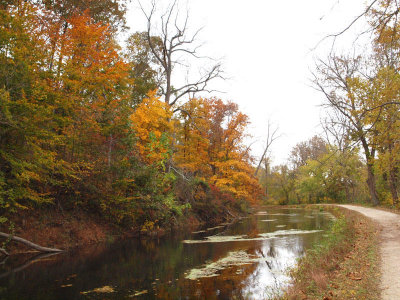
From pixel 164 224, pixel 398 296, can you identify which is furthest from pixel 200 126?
pixel 398 296

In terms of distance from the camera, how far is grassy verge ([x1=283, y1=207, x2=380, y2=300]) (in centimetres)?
471

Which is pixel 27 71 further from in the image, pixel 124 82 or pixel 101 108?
pixel 124 82

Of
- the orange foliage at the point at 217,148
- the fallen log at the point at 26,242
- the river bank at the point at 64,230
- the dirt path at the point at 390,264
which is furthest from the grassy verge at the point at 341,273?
the orange foliage at the point at 217,148

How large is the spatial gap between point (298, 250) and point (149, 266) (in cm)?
525

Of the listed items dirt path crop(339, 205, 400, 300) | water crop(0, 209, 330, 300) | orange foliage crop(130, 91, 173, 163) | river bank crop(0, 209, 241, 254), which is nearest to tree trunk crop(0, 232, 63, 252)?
river bank crop(0, 209, 241, 254)

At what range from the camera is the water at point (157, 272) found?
6.48m

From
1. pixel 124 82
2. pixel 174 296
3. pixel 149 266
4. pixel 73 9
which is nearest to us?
pixel 174 296

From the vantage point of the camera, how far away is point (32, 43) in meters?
10.7

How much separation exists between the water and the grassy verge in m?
0.75

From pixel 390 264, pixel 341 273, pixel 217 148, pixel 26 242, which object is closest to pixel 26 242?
pixel 26 242

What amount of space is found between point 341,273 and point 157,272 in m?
4.80

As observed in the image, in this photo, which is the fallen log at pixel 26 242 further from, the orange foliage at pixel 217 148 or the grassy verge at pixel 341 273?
the orange foliage at pixel 217 148

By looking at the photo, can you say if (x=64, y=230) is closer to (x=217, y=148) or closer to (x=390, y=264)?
(x=390, y=264)

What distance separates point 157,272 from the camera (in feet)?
27.2
